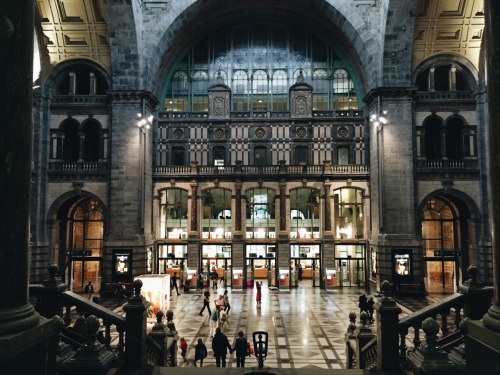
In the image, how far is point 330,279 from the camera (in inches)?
1328

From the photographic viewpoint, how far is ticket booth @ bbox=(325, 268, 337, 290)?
3350cm

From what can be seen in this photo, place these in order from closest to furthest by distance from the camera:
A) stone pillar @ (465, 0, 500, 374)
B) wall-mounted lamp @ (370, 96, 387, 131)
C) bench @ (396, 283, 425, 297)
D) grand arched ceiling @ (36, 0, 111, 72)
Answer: stone pillar @ (465, 0, 500, 374) → bench @ (396, 283, 425, 297) → grand arched ceiling @ (36, 0, 111, 72) → wall-mounted lamp @ (370, 96, 387, 131)

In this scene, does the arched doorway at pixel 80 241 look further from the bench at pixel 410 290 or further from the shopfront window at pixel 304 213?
the bench at pixel 410 290

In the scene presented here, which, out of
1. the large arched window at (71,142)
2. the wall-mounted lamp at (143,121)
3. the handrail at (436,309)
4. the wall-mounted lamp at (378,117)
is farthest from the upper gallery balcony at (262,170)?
the handrail at (436,309)

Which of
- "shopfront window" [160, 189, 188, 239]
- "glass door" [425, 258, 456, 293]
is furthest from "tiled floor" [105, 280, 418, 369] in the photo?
"shopfront window" [160, 189, 188, 239]

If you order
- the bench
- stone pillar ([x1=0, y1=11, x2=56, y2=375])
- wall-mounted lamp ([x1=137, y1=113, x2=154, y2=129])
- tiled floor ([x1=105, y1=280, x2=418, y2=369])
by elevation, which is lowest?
tiled floor ([x1=105, y1=280, x2=418, y2=369])

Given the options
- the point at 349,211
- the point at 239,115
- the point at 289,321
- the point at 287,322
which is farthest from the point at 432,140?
the point at 287,322

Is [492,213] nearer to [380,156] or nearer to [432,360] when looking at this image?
[432,360]

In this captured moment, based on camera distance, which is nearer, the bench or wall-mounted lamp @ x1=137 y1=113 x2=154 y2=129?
the bench

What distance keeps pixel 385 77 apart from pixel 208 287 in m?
20.5

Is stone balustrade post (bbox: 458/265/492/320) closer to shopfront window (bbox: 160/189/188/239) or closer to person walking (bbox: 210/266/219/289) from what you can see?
person walking (bbox: 210/266/219/289)

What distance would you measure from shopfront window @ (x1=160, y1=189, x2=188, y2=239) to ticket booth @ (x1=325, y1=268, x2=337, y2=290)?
470 inches

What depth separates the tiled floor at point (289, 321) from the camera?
53.8 feet

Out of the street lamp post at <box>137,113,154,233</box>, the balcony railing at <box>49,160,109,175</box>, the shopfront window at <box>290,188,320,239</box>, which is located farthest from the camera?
the shopfront window at <box>290,188,320,239</box>
